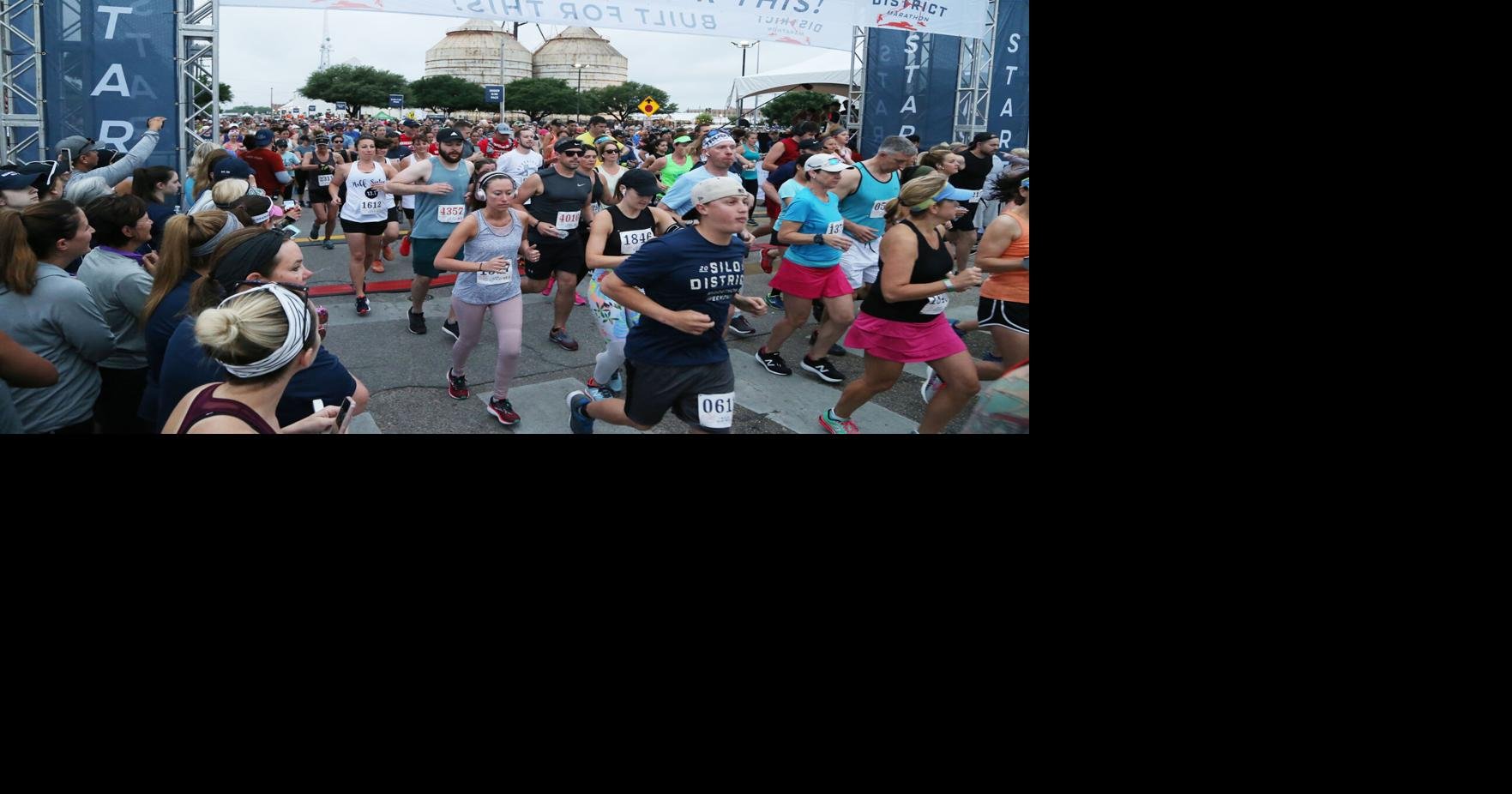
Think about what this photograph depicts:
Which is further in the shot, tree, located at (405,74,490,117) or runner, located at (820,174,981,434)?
tree, located at (405,74,490,117)

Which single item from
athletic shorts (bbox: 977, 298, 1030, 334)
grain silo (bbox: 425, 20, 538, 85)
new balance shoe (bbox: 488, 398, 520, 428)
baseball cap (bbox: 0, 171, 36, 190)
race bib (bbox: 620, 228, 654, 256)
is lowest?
new balance shoe (bbox: 488, 398, 520, 428)

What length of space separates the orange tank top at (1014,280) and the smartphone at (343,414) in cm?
337

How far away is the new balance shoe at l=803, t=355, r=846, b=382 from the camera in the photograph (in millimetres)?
6141

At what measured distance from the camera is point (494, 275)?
4.98 meters

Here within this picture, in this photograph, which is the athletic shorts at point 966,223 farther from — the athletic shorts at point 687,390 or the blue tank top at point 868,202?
the athletic shorts at point 687,390

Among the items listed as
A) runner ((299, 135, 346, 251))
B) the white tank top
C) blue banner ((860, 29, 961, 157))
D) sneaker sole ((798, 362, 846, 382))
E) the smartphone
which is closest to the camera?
the smartphone

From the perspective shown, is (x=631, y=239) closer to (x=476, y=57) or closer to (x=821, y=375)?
(x=821, y=375)

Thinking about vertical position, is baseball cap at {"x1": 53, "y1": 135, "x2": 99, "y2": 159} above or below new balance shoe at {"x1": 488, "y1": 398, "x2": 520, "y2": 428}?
above

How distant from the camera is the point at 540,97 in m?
67.2

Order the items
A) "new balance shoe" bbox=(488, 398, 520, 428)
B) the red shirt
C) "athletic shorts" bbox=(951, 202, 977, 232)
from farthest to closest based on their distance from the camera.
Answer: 1. the red shirt
2. "athletic shorts" bbox=(951, 202, 977, 232)
3. "new balance shoe" bbox=(488, 398, 520, 428)

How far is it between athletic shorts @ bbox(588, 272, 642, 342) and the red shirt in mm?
6905

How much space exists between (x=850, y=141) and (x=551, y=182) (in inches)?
272

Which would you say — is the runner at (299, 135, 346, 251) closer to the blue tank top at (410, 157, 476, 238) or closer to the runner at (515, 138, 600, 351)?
the blue tank top at (410, 157, 476, 238)

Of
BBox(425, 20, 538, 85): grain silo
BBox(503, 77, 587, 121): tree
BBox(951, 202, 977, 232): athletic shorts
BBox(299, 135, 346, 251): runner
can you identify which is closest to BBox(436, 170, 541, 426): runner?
BBox(951, 202, 977, 232): athletic shorts
